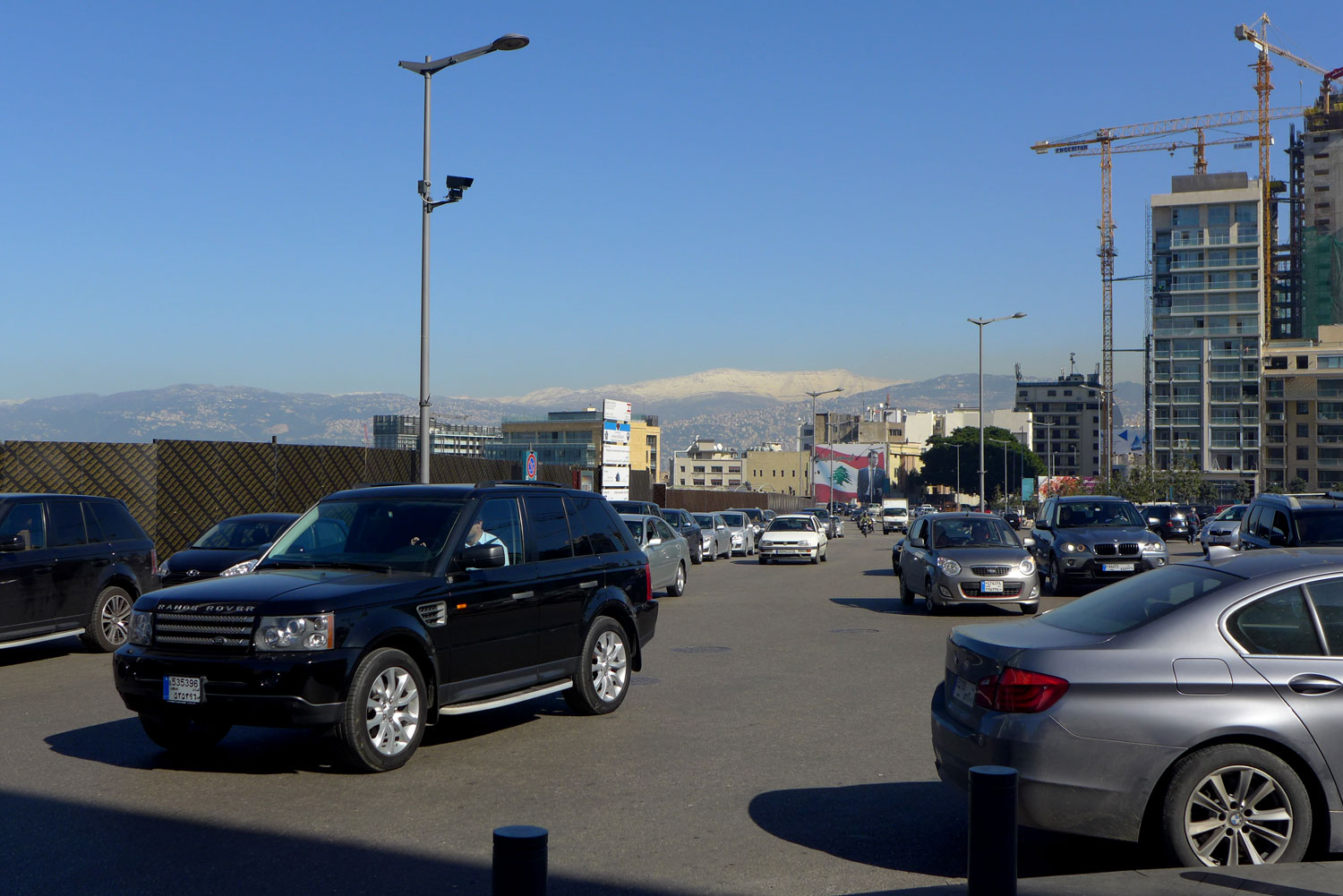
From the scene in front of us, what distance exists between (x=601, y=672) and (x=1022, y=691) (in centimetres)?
498

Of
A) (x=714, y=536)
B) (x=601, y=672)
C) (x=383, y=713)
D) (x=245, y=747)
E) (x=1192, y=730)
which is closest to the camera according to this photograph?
(x=1192, y=730)

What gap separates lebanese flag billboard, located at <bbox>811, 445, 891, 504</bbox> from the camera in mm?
173250

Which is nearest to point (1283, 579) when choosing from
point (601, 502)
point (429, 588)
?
point (429, 588)

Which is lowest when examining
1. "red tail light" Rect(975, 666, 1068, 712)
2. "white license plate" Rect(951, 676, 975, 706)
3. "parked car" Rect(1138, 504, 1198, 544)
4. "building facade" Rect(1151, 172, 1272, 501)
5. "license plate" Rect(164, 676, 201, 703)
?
"parked car" Rect(1138, 504, 1198, 544)

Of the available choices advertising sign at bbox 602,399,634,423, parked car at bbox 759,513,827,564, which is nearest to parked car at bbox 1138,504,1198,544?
parked car at bbox 759,513,827,564

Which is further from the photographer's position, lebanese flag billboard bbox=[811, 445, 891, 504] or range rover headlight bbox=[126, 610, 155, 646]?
lebanese flag billboard bbox=[811, 445, 891, 504]

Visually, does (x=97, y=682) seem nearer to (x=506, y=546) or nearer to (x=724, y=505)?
(x=506, y=546)

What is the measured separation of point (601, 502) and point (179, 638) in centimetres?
399

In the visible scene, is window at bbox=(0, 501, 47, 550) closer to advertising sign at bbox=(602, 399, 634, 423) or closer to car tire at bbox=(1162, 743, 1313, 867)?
car tire at bbox=(1162, 743, 1313, 867)

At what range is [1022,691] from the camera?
18.6 ft

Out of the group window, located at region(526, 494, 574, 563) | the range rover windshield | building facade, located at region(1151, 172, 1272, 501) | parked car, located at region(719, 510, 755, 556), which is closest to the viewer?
the range rover windshield

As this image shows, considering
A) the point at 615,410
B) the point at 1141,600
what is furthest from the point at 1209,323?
the point at 1141,600

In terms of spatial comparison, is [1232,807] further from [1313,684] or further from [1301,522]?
[1301,522]

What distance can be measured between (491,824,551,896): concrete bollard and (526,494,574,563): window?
20.5ft
